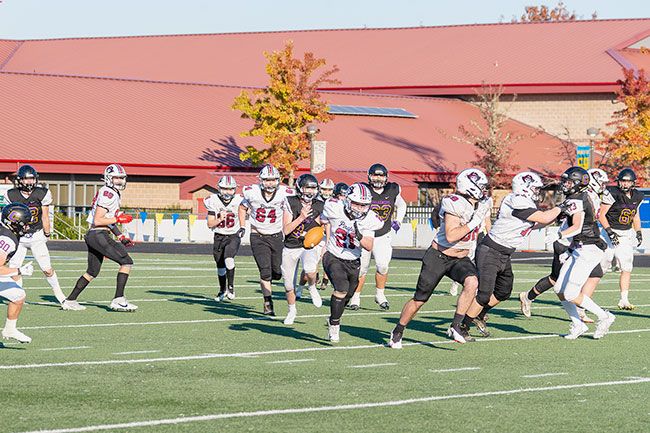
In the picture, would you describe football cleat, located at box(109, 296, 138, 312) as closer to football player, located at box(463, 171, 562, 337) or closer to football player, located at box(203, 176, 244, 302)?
football player, located at box(203, 176, 244, 302)

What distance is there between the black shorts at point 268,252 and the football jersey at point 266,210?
8 cm

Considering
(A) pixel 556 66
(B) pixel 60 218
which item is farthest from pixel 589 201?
(A) pixel 556 66

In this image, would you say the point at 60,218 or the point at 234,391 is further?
the point at 60,218

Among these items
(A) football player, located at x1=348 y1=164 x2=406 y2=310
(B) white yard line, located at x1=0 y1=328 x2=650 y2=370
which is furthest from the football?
(A) football player, located at x1=348 y1=164 x2=406 y2=310

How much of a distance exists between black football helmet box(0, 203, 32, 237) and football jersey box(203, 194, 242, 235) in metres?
6.58

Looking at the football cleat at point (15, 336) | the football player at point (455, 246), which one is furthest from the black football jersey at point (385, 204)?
the football cleat at point (15, 336)

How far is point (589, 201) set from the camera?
47.3 feet

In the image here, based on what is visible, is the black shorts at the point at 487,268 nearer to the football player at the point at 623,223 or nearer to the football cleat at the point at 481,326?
the football cleat at the point at 481,326

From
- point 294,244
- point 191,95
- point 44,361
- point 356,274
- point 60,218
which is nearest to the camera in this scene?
point 44,361

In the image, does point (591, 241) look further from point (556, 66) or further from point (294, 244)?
point (556, 66)

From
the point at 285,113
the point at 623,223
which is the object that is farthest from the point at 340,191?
the point at 285,113

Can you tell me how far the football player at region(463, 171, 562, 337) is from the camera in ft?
44.7

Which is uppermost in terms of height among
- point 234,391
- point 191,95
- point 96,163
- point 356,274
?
point 191,95

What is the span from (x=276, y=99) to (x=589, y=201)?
122ft
